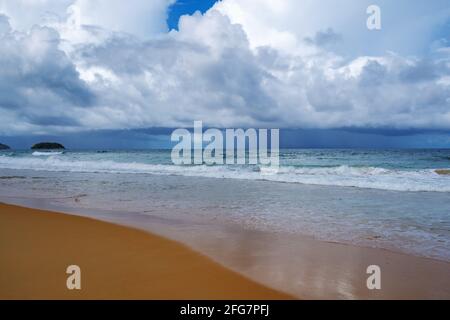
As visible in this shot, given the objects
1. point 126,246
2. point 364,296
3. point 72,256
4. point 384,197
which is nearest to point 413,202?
point 384,197

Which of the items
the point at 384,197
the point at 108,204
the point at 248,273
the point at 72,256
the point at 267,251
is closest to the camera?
the point at 248,273

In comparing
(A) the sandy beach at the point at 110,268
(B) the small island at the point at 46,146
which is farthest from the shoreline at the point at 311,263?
(B) the small island at the point at 46,146

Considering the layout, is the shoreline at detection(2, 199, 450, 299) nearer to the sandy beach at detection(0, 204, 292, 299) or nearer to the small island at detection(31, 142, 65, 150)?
the sandy beach at detection(0, 204, 292, 299)

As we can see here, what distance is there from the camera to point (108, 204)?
1009 centimetres

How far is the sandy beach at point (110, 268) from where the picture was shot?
141 inches

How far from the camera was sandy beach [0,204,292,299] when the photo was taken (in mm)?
3574

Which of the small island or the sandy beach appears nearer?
the sandy beach

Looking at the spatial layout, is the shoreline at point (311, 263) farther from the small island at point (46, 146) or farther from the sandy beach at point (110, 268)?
the small island at point (46, 146)

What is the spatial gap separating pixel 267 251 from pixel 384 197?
837 centimetres

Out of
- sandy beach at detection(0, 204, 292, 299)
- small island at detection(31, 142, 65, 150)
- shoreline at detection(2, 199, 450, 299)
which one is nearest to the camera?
sandy beach at detection(0, 204, 292, 299)

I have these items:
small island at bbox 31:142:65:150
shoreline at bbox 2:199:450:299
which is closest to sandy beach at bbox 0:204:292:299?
shoreline at bbox 2:199:450:299

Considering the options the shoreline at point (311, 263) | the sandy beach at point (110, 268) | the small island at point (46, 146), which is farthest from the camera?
the small island at point (46, 146)

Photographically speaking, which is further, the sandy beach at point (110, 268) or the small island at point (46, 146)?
the small island at point (46, 146)

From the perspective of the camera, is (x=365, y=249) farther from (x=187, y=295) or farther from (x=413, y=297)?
(x=187, y=295)
